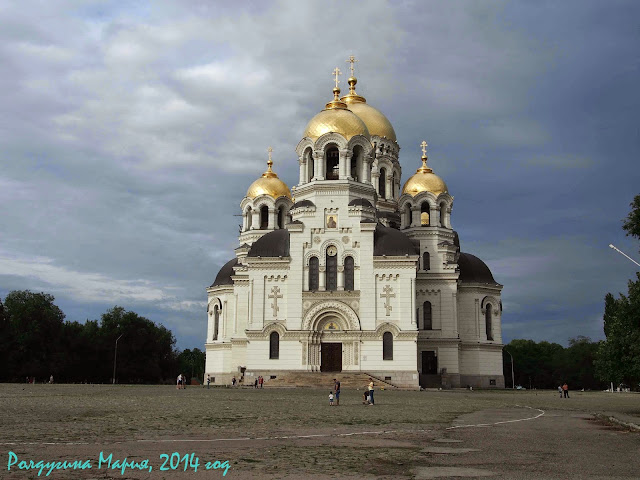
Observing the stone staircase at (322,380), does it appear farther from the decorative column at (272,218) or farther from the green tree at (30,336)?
the green tree at (30,336)

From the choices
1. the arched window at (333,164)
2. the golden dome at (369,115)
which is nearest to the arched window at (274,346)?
the arched window at (333,164)

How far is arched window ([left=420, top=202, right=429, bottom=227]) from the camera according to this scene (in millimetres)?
58094

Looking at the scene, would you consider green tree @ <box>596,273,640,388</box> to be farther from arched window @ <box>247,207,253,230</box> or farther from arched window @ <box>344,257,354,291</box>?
arched window @ <box>247,207,253,230</box>

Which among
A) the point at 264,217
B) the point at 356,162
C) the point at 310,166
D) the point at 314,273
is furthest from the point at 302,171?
the point at 264,217

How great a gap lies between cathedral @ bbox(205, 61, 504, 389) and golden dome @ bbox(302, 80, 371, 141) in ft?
0.28

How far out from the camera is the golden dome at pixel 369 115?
202 feet

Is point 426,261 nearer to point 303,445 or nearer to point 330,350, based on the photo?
point 330,350

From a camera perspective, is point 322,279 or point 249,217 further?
point 249,217

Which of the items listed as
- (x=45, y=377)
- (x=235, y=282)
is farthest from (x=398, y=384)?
(x=45, y=377)

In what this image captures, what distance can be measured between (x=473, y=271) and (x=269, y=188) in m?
19.1

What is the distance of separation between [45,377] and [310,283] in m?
30.4

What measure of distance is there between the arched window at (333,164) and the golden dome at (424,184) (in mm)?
9087

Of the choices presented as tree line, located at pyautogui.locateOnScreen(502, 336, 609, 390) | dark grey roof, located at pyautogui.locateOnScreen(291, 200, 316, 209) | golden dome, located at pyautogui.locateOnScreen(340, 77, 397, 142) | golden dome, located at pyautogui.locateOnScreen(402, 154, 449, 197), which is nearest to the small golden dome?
golden dome, located at pyautogui.locateOnScreen(402, 154, 449, 197)

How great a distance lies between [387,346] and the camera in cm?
4809
